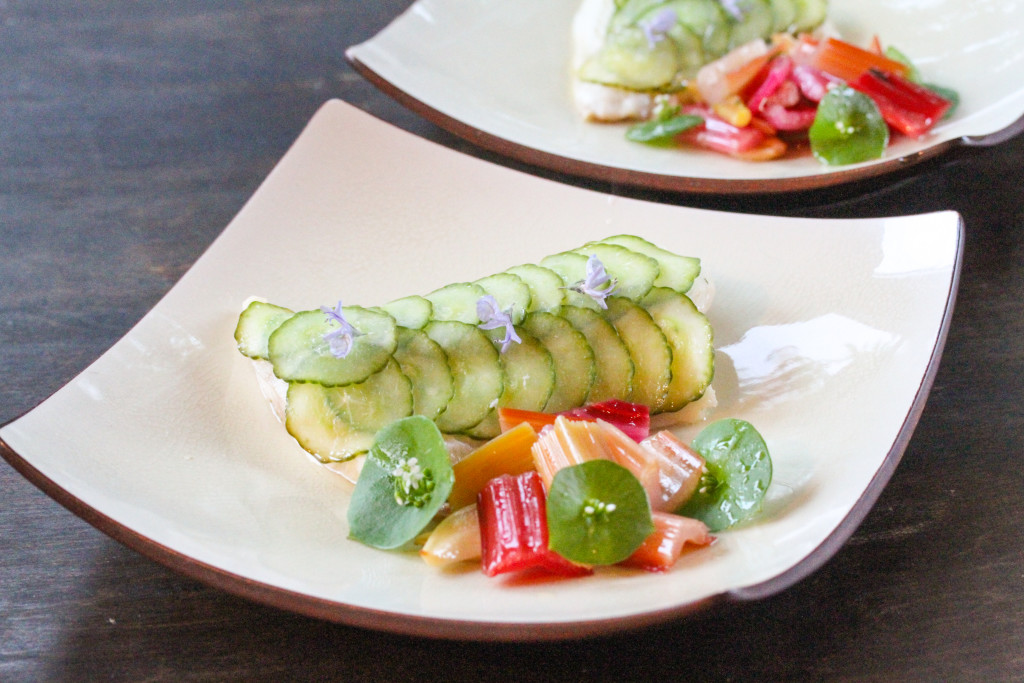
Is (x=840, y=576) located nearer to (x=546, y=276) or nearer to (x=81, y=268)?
(x=546, y=276)

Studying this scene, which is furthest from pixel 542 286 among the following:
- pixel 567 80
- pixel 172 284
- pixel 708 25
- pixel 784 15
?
pixel 784 15

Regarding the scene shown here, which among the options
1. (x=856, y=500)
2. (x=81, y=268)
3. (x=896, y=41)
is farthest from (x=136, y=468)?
(x=896, y=41)

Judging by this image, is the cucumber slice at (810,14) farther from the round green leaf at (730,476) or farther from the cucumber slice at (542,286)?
the round green leaf at (730,476)

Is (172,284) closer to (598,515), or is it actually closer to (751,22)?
(598,515)

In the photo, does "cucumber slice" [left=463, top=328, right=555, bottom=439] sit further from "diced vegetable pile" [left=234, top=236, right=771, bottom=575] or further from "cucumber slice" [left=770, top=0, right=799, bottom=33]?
"cucumber slice" [left=770, top=0, right=799, bottom=33]

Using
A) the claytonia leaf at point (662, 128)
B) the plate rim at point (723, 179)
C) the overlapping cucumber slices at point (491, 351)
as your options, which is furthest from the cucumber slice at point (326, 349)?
the claytonia leaf at point (662, 128)
